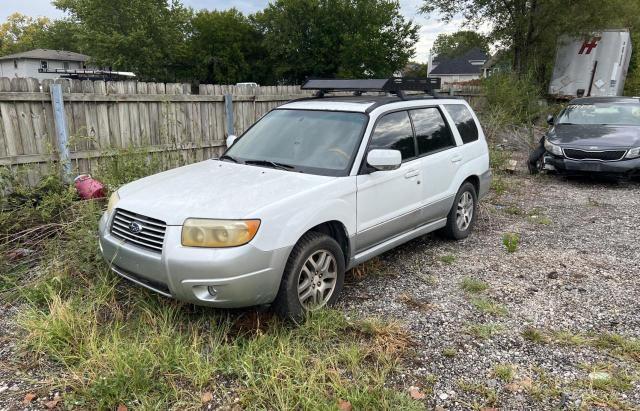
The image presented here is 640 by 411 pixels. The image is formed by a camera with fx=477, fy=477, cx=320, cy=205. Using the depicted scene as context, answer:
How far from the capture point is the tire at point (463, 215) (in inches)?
218

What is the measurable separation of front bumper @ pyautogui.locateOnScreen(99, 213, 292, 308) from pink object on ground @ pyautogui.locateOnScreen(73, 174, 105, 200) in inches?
98.2

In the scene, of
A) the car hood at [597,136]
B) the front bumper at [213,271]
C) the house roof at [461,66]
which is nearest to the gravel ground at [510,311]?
the front bumper at [213,271]

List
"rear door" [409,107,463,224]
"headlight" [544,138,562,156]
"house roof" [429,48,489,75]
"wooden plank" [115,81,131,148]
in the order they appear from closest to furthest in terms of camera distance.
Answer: "rear door" [409,107,463,224], "wooden plank" [115,81,131,148], "headlight" [544,138,562,156], "house roof" [429,48,489,75]

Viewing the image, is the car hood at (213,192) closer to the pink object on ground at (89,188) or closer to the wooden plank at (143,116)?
the pink object on ground at (89,188)

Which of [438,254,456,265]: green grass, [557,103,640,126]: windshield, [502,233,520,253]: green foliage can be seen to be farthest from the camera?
[557,103,640,126]: windshield

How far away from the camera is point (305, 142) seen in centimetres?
438

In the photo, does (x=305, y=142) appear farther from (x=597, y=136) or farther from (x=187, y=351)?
(x=597, y=136)

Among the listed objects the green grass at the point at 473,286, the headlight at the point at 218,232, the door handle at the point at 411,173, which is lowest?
the green grass at the point at 473,286

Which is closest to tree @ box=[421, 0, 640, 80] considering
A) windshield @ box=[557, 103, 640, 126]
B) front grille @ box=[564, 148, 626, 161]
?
windshield @ box=[557, 103, 640, 126]

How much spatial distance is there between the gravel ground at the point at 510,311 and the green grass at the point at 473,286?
0.06m

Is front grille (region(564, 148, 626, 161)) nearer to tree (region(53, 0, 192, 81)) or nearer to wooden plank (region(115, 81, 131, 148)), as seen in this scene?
wooden plank (region(115, 81, 131, 148))

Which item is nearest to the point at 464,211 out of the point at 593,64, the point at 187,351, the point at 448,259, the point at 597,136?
the point at 448,259

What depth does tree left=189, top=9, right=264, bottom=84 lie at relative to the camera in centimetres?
4575

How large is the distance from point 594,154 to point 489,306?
19.7 ft
